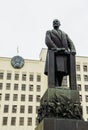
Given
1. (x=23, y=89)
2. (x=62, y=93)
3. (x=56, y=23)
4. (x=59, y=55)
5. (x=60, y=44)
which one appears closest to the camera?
(x=62, y=93)

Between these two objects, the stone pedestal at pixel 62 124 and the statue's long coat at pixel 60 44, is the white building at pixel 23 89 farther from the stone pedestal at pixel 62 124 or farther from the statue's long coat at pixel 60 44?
the stone pedestal at pixel 62 124

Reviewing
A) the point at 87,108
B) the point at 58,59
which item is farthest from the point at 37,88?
the point at 58,59

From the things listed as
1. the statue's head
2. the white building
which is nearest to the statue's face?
the statue's head

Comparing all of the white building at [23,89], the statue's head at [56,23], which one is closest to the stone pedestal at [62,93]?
the statue's head at [56,23]

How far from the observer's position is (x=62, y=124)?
9062mm

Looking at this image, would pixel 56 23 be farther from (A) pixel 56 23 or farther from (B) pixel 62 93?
(B) pixel 62 93

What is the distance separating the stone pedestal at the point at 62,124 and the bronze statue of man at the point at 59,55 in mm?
1670

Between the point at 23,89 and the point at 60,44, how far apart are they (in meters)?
53.9

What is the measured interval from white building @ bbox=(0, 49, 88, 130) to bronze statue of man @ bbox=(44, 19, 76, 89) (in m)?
51.6

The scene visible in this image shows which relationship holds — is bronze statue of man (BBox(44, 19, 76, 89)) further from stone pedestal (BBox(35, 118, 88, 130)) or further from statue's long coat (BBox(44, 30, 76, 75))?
stone pedestal (BBox(35, 118, 88, 130))

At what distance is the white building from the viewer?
61131 millimetres

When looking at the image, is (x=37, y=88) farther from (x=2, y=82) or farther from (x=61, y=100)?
(x=61, y=100)

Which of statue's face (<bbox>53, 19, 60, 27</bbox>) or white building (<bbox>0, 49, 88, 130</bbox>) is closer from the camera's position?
statue's face (<bbox>53, 19, 60, 27</bbox>)

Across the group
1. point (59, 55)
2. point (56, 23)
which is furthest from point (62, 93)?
point (56, 23)
